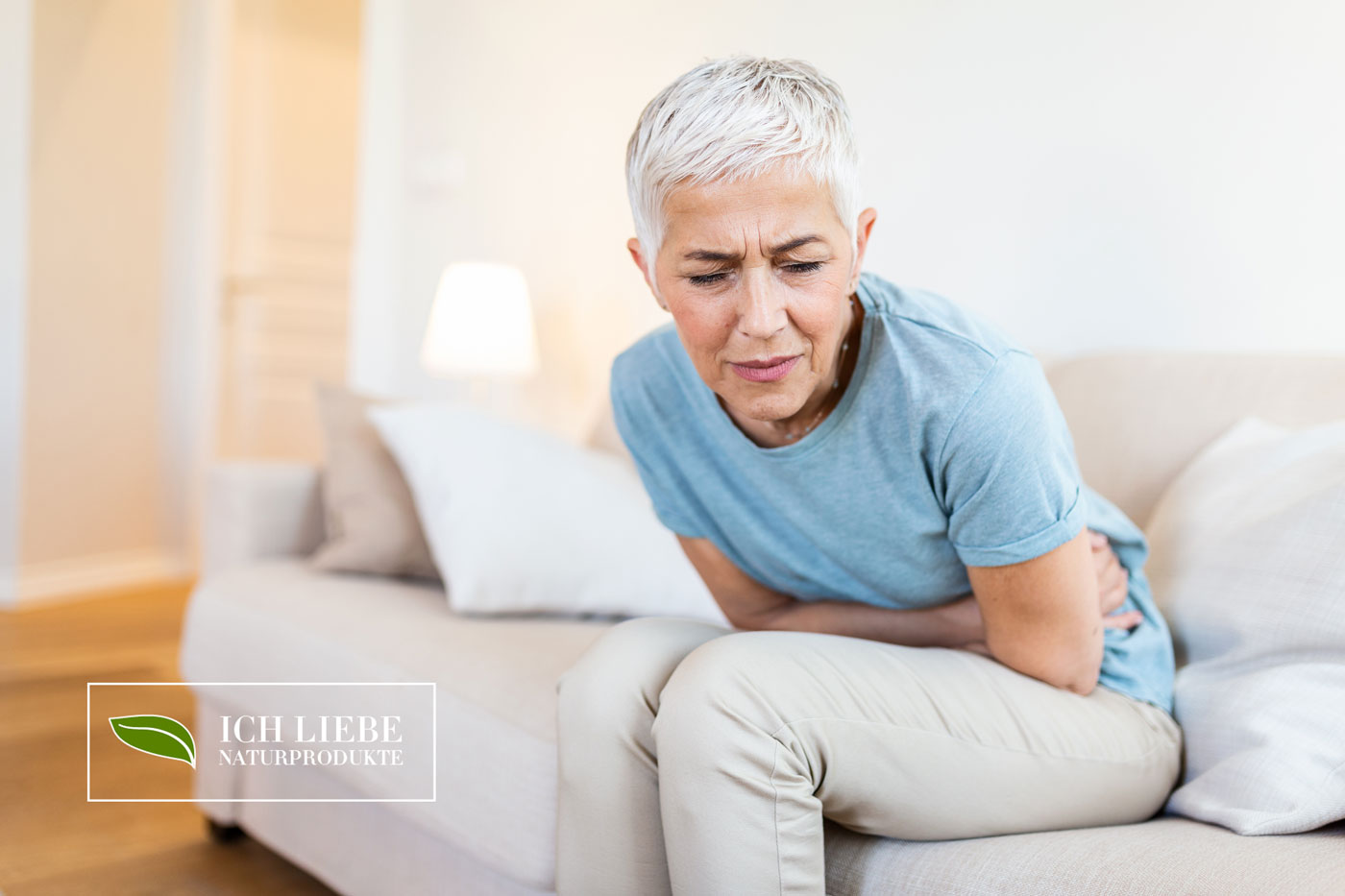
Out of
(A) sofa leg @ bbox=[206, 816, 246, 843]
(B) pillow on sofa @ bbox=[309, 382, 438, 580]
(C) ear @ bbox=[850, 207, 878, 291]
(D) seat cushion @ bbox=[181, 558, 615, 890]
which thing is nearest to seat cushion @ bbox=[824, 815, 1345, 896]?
(D) seat cushion @ bbox=[181, 558, 615, 890]

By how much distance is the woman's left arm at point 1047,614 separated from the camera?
1.01 meters

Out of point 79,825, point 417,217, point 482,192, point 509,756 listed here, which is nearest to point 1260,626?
point 509,756

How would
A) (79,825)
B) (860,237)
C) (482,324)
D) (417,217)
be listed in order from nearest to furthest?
1. (860,237)
2. (79,825)
3. (482,324)
4. (417,217)

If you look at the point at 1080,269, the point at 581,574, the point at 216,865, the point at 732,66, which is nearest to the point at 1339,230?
the point at 1080,269

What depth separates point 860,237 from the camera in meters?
1.02

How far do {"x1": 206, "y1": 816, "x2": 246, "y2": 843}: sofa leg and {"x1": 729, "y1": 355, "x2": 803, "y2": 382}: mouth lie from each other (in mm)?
1330

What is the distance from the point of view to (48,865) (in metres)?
1.68

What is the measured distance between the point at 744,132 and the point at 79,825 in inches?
63.1

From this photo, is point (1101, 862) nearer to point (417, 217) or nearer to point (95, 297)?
point (417, 217)

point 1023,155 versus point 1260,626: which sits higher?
point 1023,155

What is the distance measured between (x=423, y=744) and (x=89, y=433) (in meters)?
2.87

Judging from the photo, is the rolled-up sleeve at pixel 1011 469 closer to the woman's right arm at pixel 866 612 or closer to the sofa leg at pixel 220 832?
the woman's right arm at pixel 866 612

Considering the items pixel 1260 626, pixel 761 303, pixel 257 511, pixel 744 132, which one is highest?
pixel 744 132

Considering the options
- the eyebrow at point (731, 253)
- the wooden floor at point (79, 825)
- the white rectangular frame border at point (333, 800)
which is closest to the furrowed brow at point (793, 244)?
the eyebrow at point (731, 253)
